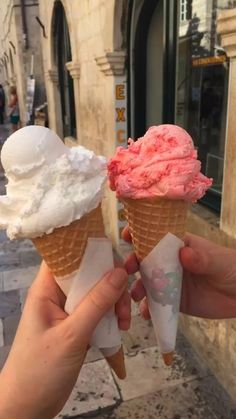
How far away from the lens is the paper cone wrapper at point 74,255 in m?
1.56

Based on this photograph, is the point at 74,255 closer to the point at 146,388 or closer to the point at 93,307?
the point at 93,307

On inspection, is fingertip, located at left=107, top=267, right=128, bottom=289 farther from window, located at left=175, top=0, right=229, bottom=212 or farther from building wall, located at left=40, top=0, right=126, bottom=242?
building wall, located at left=40, top=0, right=126, bottom=242

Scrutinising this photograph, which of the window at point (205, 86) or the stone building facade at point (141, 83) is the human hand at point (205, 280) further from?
the window at point (205, 86)

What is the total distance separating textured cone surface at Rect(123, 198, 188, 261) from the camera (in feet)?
5.46

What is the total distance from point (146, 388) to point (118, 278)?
2.07m

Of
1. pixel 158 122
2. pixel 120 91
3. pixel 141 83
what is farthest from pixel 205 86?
pixel 120 91

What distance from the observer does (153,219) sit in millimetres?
1693

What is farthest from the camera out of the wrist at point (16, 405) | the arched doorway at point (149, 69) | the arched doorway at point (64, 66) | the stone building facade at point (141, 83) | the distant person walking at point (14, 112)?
the distant person walking at point (14, 112)

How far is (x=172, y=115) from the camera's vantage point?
13.6 ft

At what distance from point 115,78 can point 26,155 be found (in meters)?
3.58

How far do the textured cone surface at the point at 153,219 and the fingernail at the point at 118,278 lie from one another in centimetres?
24

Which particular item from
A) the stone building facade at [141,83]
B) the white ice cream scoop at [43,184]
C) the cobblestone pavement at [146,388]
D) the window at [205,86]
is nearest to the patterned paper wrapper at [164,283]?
the white ice cream scoop at [43,184]

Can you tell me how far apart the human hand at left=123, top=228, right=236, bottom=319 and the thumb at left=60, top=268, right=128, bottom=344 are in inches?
14.1

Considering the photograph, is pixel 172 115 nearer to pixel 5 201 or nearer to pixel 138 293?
pixel 138 293
